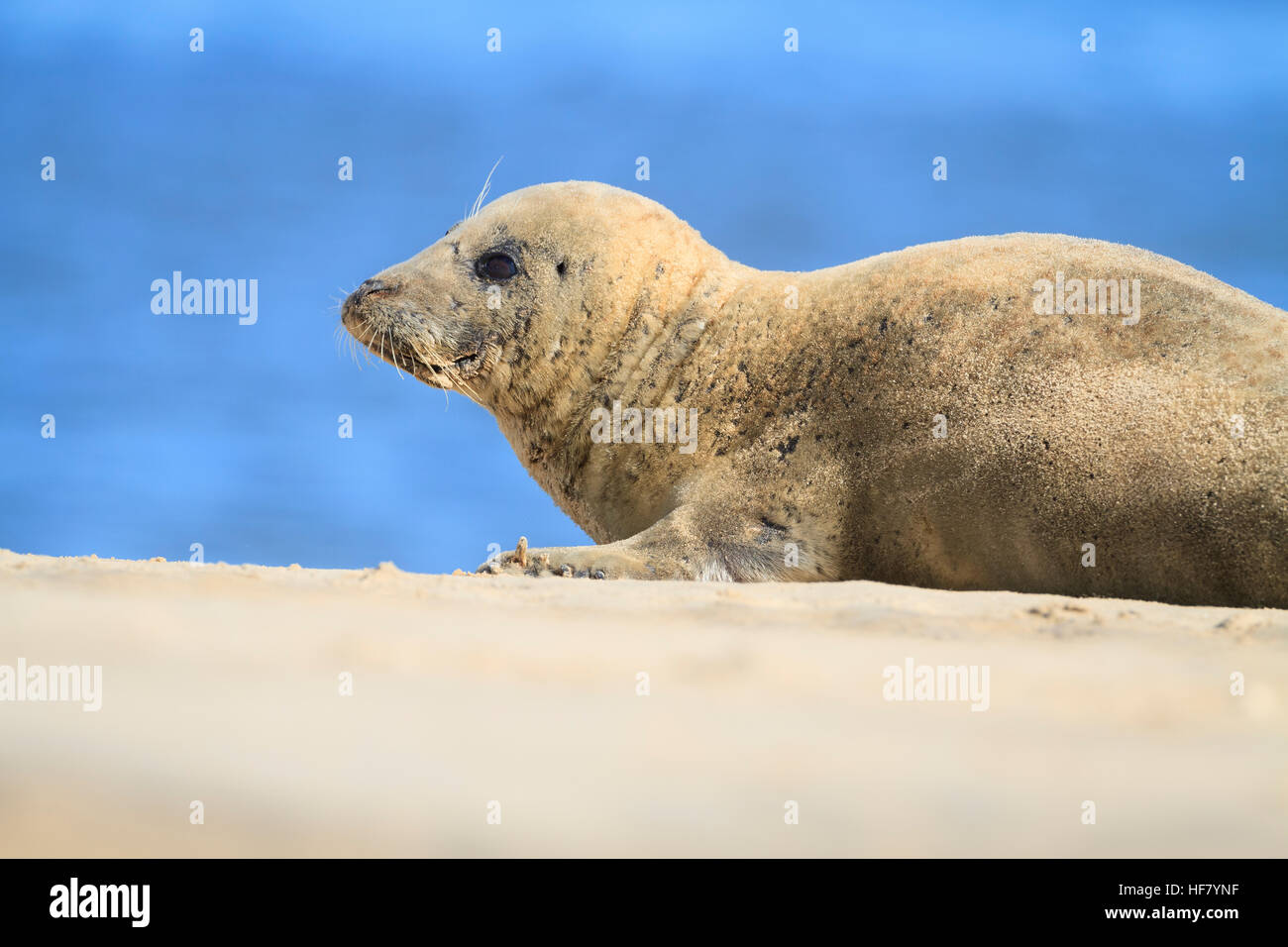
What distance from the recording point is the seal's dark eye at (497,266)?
7409 millimetres

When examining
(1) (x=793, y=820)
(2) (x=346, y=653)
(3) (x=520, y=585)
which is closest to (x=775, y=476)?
(3) (x=520, y=585)

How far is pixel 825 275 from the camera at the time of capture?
23.0 ft

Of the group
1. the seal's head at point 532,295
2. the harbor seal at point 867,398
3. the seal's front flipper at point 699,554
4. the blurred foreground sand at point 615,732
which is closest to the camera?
the blurred foreground sand at point 615,732

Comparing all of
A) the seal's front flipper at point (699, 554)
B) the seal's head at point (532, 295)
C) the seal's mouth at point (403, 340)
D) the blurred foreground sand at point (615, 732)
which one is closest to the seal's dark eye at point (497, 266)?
the seal's head at point (532, 295)

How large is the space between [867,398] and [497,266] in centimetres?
259

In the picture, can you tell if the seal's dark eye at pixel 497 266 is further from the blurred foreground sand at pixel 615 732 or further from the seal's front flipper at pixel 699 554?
the blurred foreground sand at pixel 615 732

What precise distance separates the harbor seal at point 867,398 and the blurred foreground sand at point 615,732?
5.49 ft

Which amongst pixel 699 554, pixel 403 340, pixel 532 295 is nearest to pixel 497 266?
pixel 532 295

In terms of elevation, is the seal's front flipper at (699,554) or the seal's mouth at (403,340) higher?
the seal's mouth at (403,340)

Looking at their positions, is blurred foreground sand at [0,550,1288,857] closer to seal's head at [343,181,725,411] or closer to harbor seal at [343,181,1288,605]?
harbor seal at [343,181,1288,605]

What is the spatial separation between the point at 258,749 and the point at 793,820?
936mm

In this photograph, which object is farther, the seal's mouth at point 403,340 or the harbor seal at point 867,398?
the seal's mouth at point 403,340

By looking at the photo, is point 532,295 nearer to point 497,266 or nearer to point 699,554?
point 497,266

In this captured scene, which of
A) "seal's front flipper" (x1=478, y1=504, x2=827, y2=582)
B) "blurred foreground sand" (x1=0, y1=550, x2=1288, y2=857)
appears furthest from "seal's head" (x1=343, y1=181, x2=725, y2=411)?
"blurred foreground sand" (x1=0, y1=550, x2=1288, y2=857)
